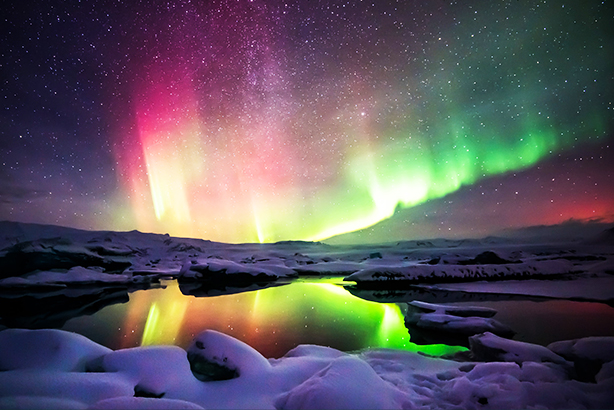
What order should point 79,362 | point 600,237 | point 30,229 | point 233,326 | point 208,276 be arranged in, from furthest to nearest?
point 30,229
point 600,237
point 208,276
point 233,326
point 79,362

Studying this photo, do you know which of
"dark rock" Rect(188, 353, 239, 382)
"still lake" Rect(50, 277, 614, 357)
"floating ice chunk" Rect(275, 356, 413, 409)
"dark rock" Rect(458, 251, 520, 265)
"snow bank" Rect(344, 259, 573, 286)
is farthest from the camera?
"dark rock" Rect(458, 251, 520, 265)

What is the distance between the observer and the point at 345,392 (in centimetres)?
276

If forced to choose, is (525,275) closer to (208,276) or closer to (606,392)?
(606,392)

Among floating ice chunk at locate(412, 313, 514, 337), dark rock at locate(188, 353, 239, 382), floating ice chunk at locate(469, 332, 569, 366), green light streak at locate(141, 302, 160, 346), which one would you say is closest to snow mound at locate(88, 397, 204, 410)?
dark rock at locate(188, 353, 239, 382)

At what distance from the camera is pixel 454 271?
17922 millimetres

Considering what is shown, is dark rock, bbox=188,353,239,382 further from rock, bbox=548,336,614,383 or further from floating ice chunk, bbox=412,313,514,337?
floating ice chunk, bbox=412,313,514,337

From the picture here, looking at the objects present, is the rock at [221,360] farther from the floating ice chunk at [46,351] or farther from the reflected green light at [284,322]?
the reflected green light at [284,322]

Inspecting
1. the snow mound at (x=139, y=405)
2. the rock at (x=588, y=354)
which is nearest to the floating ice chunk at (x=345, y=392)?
the snow mound at (x=139, y=405)

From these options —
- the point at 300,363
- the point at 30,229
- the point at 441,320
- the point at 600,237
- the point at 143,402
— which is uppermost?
the point at 30,229

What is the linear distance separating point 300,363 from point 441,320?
459cm

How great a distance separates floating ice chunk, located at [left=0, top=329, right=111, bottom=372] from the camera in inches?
130

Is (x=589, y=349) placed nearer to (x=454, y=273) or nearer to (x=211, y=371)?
(x=211, y=371)

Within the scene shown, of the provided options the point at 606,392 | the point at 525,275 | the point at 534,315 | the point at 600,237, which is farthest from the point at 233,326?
the point at 600,237

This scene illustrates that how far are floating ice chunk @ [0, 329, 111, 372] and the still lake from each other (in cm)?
286
